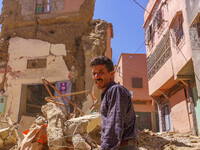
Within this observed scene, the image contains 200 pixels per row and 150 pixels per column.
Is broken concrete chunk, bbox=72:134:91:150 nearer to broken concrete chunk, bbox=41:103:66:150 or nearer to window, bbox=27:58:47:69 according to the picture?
broken concrete chunk, bbox=41:103:66:150

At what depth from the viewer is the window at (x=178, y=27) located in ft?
36.4

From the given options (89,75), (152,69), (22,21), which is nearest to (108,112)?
(89,75)

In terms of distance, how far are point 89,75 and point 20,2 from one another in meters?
6.00

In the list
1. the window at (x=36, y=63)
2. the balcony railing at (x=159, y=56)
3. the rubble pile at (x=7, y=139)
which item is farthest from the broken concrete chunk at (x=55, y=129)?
the balcony railing at (x=159, y=56)

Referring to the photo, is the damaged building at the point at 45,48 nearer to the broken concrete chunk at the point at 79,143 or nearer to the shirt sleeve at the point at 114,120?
the broken concrete chunk at the point at 79,143

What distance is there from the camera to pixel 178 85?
13.2 metres

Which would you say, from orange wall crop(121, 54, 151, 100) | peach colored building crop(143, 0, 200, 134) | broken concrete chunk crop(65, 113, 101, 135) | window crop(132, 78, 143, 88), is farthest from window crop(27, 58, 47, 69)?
window crop(132, 78, 143, 88)

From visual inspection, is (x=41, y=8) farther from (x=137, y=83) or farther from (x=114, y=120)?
(x=137, y=83)

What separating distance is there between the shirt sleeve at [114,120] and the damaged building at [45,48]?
333 inches

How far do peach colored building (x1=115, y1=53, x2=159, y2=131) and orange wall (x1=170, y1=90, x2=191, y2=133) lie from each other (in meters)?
8.71

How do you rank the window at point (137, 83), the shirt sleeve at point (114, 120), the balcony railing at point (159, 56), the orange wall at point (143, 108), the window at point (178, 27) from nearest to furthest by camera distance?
1. the shirt sleeve at point (114, 120)
2. the window at point (178, 27)
3. the balcony railing at point (159, 56)
4. the orange wall at point (143, 108)
5. the window at point (137, 83)

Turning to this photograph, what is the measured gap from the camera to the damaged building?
10594 millimetres

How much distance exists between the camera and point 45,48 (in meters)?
11.3

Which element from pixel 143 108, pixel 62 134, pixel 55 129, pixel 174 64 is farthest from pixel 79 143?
pixel 143 108
